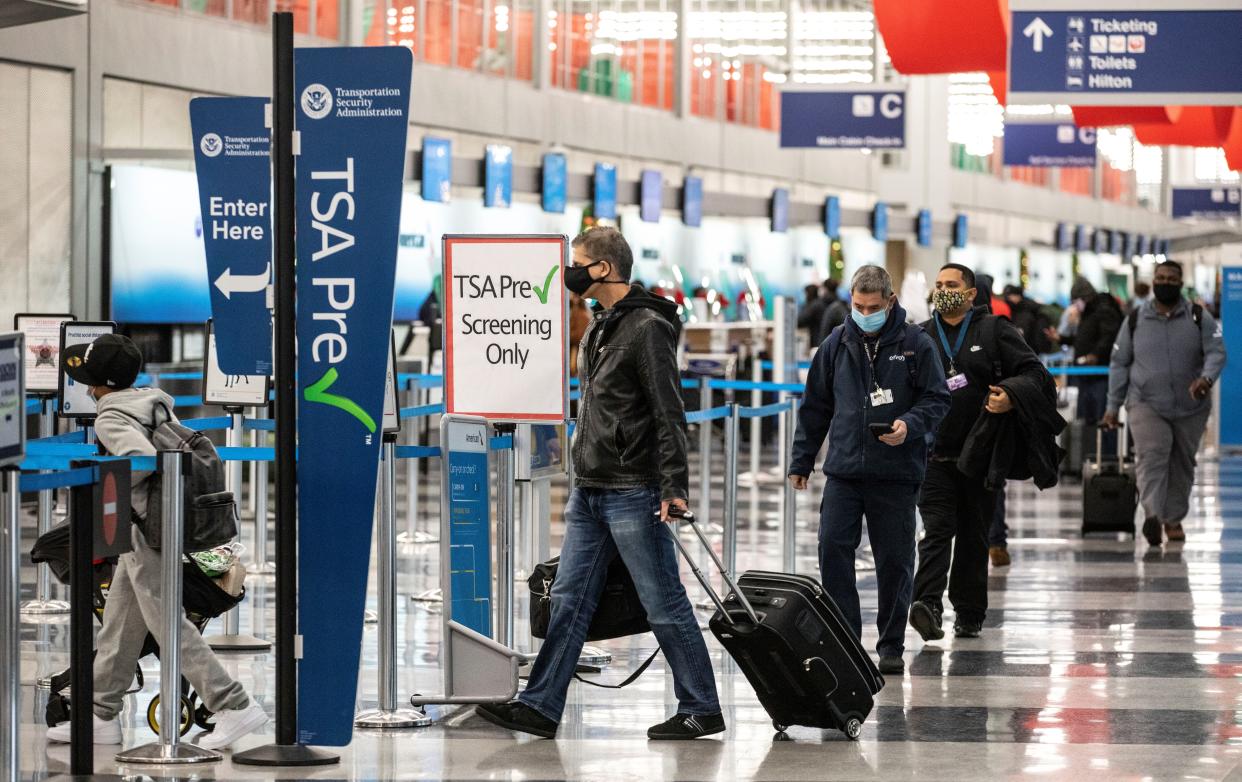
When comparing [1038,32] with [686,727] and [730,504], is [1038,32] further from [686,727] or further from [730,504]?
[686,727]

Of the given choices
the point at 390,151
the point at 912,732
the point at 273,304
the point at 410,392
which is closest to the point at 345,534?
the point at 273,304

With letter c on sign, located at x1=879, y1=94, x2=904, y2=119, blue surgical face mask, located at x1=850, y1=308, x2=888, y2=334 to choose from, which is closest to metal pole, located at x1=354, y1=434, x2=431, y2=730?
blue surgical face mask, located at x1=850, y1=308, x2=888, y2=334

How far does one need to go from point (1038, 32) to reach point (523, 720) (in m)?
8.34

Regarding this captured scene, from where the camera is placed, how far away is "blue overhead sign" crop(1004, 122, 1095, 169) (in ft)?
114

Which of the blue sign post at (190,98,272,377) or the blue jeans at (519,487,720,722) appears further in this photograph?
the blue sign post at (190,98,272,377)

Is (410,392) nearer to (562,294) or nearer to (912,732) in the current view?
(562,294)

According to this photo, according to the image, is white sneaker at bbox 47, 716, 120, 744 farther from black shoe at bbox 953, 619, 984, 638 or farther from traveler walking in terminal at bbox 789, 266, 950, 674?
black shoe at bbox 953, 619, 984, 638

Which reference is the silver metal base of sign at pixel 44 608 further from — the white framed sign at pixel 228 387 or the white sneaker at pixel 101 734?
the white sneaker at pixel 101 734

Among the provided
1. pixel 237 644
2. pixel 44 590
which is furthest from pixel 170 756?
pixel 44 590

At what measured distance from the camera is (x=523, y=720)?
23.1 ft

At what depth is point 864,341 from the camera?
27.1ft

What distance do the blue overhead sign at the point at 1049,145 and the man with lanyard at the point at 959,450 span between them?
2607cm

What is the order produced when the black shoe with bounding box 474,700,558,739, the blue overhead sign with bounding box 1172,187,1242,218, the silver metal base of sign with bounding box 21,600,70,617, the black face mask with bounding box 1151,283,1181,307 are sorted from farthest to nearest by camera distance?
1. the blue overhead sign with bounding box 1172,187,1242,218
2. the black face mask with bounding box 1151,283,1181,307
3. the silver metal base of sign with bounding box 21,600,70,617
4. the black shoe with bounding box 474,700,558,739

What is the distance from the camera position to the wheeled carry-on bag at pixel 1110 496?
547 inches
